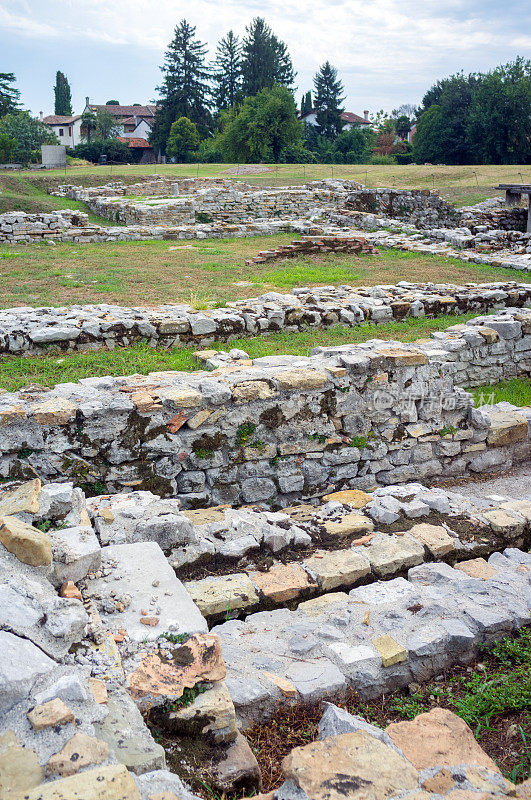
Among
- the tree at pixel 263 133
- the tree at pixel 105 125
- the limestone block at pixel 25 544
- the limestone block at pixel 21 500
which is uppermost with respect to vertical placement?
the tree at pixel 105 125

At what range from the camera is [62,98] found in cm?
6988

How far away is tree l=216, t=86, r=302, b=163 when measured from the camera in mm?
38062

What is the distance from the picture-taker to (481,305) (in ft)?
36.5

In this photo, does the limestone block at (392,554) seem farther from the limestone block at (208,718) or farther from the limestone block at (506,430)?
the limestone block at (506,430)

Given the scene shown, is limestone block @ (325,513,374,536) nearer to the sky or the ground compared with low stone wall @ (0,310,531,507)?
nearer to the ground

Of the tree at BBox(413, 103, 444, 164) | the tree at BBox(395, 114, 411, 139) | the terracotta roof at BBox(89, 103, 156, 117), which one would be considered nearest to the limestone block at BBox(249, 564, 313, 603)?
the tree at BBox(413, 103, 444, 164)

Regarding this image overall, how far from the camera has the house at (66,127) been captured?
67.5 meters

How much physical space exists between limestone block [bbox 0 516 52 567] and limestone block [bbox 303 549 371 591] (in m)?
1.80

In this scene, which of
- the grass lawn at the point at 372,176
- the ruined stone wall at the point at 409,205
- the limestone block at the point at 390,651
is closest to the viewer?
the limestone block at the point at 390,651

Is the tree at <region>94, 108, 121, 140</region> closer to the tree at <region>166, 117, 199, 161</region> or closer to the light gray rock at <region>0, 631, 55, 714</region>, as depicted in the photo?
the tree at <region>166, 117, 199, 161</region>

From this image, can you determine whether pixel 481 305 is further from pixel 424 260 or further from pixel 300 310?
pixel 424 260

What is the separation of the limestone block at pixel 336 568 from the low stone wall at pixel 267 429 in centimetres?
150

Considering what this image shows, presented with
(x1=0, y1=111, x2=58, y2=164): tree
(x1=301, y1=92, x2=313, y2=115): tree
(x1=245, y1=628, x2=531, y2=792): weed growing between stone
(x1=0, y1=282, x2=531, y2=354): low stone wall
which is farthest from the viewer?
(x1=301, y1=92, x2=313, y2=115): tree

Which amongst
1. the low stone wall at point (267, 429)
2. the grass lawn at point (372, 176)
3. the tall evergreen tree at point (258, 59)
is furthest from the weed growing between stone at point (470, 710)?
the tall evergreen tree at point (258, 59)
